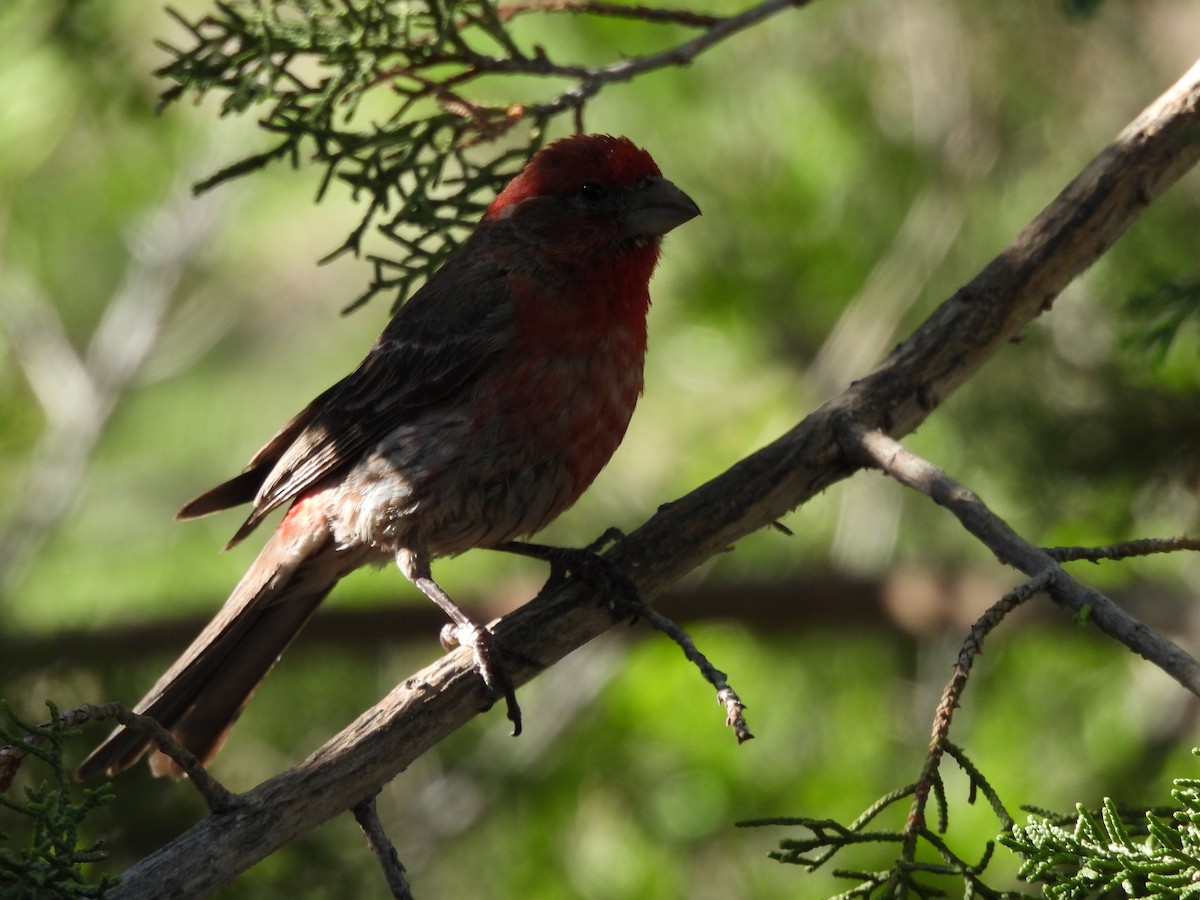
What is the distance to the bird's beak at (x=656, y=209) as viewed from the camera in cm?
456

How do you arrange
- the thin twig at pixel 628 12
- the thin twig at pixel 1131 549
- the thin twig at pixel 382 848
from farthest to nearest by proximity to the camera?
the thin twig at pixel 628 12, the thin twig at pixel 382 848, the thin twig at pixel 1131 549

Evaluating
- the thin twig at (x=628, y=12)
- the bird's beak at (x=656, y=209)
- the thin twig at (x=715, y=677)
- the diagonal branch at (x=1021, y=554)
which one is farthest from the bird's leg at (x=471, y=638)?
the thin twig at (x=628, y=12)

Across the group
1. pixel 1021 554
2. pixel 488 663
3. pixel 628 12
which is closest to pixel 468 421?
pixel 488 663

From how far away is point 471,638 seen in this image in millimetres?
3756

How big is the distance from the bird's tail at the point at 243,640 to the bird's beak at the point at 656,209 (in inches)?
55.5

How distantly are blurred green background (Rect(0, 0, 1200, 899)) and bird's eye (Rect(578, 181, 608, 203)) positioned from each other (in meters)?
1.84

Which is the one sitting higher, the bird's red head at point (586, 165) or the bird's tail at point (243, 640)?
the bird's red head at point (586, 165)

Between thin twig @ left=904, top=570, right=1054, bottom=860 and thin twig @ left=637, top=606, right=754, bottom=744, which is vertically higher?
thin twig @ left=637, top=606, right=754, bottom=744

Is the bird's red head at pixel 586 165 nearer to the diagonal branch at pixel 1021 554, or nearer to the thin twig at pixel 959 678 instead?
the diagonal branch at pixel 1021 554

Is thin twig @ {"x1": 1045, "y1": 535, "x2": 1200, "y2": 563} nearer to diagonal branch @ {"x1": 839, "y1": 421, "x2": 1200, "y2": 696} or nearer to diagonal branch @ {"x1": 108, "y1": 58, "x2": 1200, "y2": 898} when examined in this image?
diagonal branch @ {"x1": 839, "y1": 421, "x2": 1200, "y2": 696}

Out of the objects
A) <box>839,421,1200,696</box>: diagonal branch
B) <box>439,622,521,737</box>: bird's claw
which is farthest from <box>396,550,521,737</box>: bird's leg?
<box>839,421,1200,696</box>: diagonal branch

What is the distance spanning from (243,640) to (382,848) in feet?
5.21

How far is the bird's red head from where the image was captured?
4652 millimetres

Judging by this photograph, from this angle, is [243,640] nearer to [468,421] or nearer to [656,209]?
[468,421]
